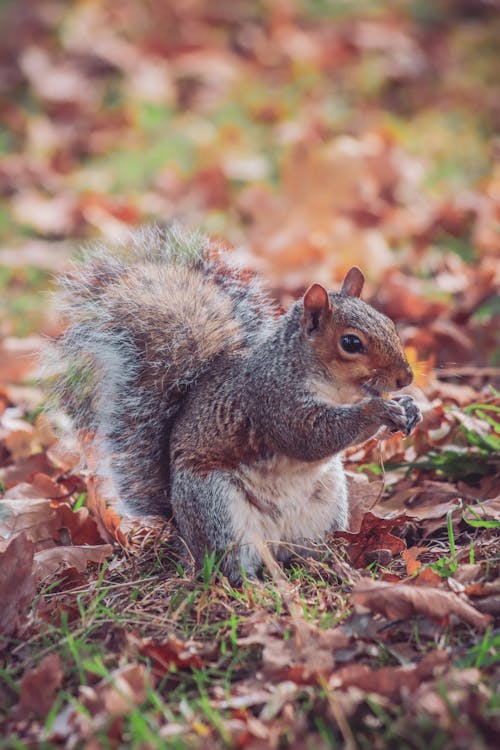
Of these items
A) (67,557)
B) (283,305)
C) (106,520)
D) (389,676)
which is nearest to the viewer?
(389,676)

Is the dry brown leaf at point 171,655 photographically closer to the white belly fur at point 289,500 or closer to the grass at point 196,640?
the grass at point 196,640

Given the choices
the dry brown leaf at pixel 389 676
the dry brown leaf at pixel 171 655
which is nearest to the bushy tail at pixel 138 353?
the dry brown leaf at pixel 171 655

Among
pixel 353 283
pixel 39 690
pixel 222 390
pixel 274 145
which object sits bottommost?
pixel 39 690

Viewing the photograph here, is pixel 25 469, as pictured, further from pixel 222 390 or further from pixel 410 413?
pixel 410 413

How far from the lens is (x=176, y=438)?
237cm

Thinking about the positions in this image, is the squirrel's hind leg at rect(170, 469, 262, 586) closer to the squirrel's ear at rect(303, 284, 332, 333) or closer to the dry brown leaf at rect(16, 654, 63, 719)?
the squirrel's ear at rect(303, 284, 332, 333)

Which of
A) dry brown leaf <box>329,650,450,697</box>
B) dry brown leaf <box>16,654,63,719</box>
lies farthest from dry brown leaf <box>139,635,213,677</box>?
dry brown leaf <box>329,650,450,697</box>

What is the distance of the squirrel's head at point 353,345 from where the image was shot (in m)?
2.20

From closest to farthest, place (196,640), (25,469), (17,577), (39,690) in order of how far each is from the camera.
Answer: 1. (39,690)
2. (196,640)
3. (17,577)
4. (25,469)

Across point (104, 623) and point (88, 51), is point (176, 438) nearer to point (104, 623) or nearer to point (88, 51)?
point (104, 623)

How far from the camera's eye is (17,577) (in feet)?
6.85

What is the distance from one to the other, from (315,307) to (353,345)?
13 centimetres

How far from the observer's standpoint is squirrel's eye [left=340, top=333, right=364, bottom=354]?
2.22 metres

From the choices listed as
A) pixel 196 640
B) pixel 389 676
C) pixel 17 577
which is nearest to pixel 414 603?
pixel 389 676
